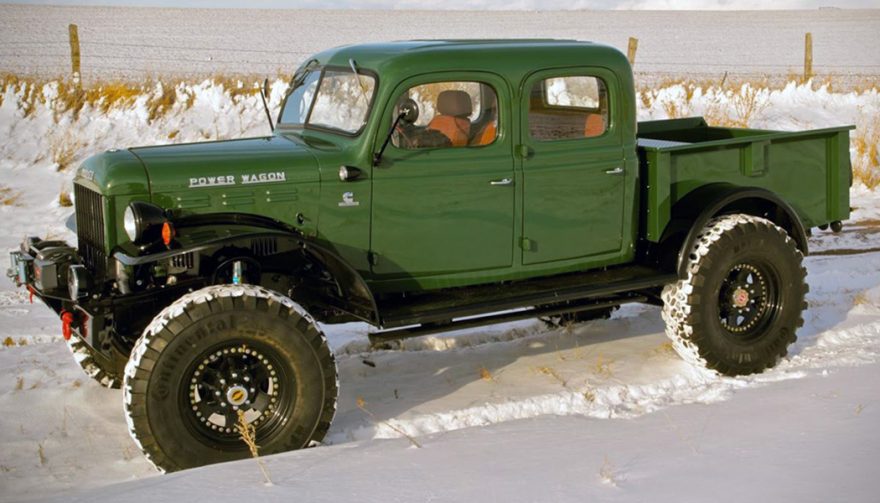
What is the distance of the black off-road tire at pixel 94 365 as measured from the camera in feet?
21.6

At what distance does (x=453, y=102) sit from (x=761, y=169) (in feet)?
7.47

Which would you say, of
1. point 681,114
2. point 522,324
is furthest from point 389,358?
point 681,114

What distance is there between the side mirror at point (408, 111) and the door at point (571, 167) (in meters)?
0.73

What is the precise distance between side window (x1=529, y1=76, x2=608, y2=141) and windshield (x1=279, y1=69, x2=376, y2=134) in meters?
1.03

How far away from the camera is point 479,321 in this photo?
6.51 metres

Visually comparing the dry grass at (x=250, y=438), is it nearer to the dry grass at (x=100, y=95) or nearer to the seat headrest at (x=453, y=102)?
the seat headrest at (x=453, y=102)

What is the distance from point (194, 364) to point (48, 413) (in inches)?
58.4

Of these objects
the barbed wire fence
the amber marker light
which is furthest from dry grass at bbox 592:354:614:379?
the barbed wire fence

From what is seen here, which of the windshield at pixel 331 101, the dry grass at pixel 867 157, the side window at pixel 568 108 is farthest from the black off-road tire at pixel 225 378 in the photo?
the dry grass at pixel 867 157

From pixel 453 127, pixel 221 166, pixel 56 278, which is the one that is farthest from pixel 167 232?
pixel 453 127

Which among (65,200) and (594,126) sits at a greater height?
(594,126)

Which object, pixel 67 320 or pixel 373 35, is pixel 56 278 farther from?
pixel 373 35

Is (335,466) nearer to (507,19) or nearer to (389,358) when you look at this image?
(389,358)

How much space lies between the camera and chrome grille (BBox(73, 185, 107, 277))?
5883 millimetres
